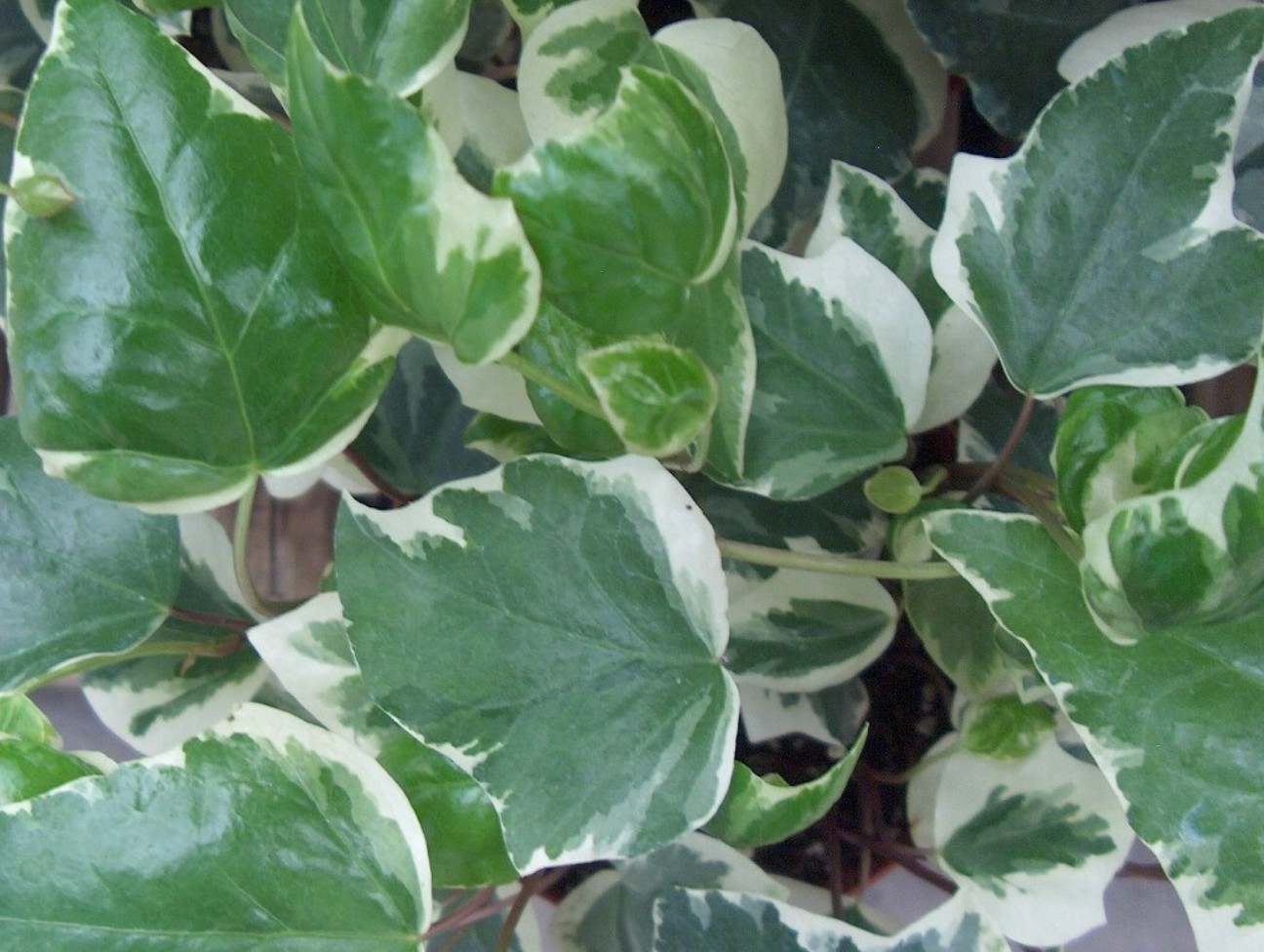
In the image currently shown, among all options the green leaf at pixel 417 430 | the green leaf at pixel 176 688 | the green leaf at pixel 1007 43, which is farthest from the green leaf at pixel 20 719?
the green leaf at pixel 1007 43

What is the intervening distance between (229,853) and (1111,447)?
1.09ft

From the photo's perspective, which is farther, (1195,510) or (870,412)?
(870,412)

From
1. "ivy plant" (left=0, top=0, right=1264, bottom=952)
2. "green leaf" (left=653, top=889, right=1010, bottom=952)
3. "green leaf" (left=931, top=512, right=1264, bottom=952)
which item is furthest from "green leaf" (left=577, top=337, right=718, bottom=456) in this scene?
"green leaf" (left=653, top=889, right=1010, bottom=952)

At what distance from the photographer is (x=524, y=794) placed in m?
0.35

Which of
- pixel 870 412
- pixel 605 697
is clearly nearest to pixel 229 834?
pixel 605 697

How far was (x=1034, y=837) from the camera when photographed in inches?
19.6

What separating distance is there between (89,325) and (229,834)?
0.18 meters

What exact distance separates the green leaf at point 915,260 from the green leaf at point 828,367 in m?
0.03

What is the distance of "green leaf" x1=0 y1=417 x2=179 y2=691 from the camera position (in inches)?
17.2

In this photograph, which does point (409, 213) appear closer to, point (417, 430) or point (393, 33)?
point (393, 33)

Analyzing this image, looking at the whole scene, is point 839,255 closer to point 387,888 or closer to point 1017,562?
point 1017,562

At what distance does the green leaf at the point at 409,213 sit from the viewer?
0.83 feet

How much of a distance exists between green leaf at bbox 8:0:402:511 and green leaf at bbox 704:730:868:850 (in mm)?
215

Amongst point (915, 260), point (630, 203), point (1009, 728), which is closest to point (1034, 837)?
point (1009, 728)
